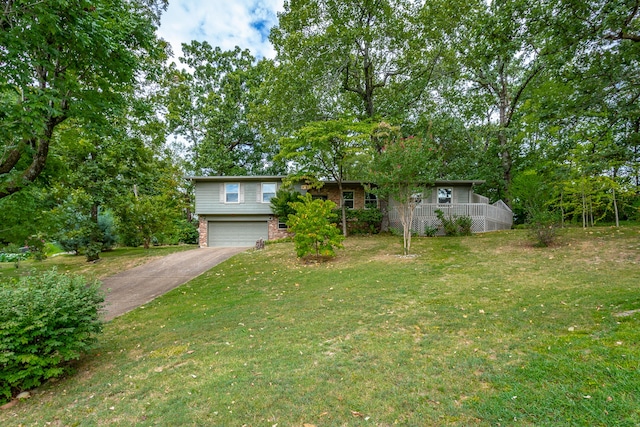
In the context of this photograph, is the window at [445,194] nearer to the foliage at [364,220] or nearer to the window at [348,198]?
the foliage at [364,220]

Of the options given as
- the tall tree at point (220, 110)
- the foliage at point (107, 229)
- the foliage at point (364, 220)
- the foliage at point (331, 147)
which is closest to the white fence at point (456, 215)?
the foliage at point (364, 220)

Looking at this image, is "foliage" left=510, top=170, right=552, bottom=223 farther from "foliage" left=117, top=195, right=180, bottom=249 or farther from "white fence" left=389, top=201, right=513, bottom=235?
"foliage" left=117, top=195, right=180, bottom=249

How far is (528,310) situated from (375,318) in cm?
241

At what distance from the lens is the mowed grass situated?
258 centimetres

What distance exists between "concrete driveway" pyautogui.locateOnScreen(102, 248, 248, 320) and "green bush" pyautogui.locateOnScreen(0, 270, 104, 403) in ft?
9.46

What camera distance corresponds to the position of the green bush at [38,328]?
3.33 m

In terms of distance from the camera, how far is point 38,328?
3.45 metres

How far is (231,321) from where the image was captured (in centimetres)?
539

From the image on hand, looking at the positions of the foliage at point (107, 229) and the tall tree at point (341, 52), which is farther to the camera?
the foliage at point (107, 229)

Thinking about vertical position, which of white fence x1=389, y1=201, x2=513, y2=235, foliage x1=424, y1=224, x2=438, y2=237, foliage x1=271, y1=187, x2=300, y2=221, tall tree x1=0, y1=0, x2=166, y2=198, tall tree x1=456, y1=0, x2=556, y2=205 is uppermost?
tall tree x1=456, y1=0, x2=556, y2=205

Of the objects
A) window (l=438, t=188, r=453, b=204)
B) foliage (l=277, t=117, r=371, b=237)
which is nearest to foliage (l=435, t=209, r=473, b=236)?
window (l=438, t=188, r=453, b=204)

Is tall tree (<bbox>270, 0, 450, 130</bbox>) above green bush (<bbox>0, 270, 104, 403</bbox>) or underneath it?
above

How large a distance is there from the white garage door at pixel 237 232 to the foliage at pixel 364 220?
504 cm

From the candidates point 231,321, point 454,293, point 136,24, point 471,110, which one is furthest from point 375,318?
point 471,110
